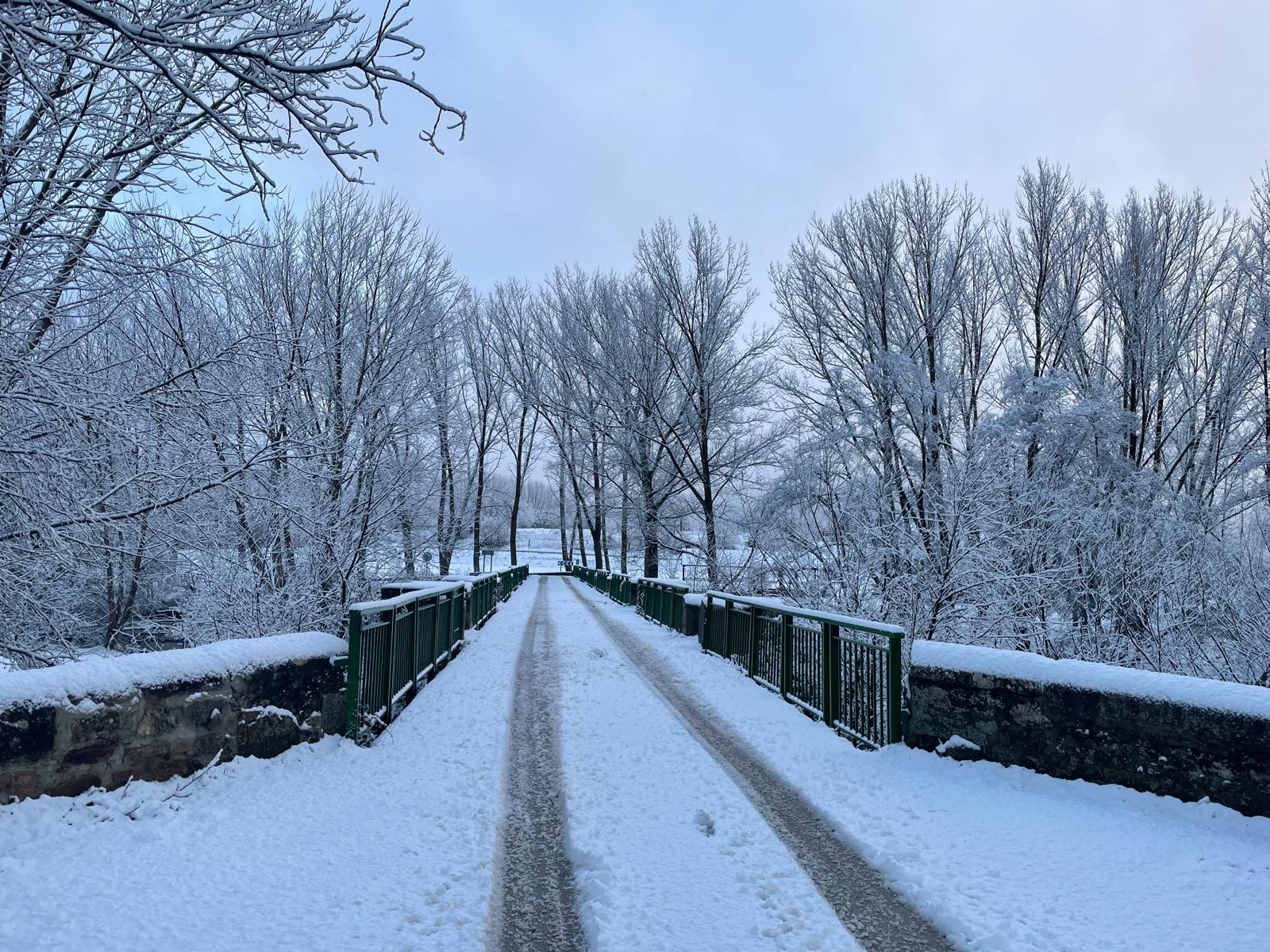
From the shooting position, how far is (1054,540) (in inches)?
519

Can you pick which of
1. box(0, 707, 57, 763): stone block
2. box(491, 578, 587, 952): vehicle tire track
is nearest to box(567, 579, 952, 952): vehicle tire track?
box(491, 578, 587, 952): vehicle tire track

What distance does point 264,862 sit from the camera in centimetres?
406

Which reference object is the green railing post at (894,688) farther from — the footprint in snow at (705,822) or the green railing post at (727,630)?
the green railing post at (727,630)

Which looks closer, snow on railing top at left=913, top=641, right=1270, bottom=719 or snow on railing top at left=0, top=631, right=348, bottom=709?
snow on railing top at left=0, top=631, right=348, bottom=709

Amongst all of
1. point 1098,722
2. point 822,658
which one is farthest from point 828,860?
point 822,658

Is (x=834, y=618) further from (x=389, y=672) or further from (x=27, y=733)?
(x=27, y=733)

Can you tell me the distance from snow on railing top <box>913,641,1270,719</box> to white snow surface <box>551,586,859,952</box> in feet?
7.15

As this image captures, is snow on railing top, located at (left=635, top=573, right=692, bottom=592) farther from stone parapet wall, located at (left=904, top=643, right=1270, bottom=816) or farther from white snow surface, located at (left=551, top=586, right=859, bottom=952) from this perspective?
stone parapet wall, located at (left=904, top=643, right=1270, bottom=816)

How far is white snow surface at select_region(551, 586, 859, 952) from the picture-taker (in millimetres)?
3355

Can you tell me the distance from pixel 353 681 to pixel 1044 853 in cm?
544

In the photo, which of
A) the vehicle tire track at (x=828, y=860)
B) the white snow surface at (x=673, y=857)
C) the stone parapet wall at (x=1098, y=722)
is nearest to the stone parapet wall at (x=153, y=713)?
the white snow surface at (x=673, y=857)

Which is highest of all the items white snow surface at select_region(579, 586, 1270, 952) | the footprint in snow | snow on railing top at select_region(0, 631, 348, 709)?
snow on railing top at select_region(0, 631, 348, 709)

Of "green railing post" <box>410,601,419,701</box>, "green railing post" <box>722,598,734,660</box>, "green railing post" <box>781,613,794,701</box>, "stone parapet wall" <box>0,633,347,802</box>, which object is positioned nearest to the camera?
"stone parapet wall" <box>0,633,347,802</box>

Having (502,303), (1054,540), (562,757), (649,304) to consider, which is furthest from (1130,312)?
(502,303)
